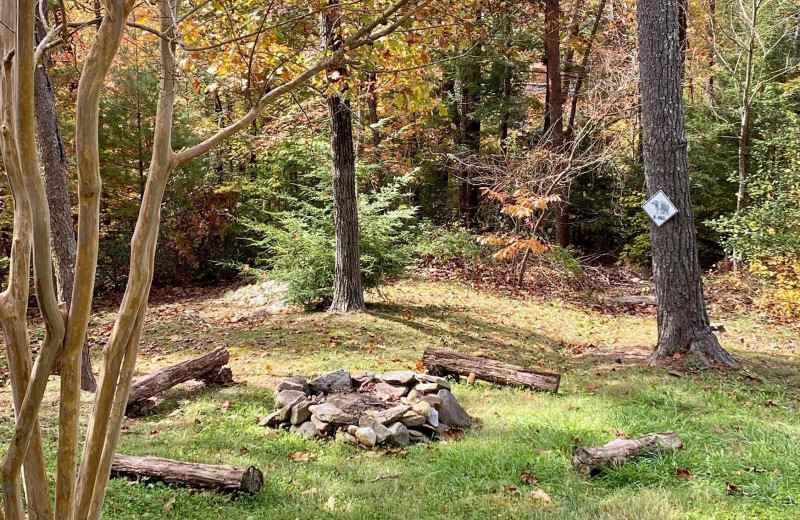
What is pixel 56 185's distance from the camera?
18.8 feet

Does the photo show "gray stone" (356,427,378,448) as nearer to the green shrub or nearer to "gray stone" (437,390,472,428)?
"gray stone" (437,390,472,428)

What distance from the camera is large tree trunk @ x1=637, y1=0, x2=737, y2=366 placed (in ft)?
21.1

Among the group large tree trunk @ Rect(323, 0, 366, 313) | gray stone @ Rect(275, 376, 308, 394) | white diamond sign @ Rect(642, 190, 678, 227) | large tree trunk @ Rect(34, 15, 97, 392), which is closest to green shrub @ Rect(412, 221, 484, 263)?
large tree trunk @ Rect(323, 0, 366, 313)

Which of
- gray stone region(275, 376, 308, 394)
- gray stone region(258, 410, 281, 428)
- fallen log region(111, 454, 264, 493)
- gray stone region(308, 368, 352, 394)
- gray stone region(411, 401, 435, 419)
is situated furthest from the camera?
gray stone region(308, 368, 352, 394)

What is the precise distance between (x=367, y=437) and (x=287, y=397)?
103cm

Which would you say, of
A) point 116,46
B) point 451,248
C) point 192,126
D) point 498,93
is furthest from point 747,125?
point 116,46

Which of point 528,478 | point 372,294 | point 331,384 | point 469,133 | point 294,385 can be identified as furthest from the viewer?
point 469,133

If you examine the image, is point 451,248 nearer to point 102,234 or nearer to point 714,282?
point 714,282

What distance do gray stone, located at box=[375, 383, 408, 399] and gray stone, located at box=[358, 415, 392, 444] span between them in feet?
1.93

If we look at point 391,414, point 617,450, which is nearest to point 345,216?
point 391,414

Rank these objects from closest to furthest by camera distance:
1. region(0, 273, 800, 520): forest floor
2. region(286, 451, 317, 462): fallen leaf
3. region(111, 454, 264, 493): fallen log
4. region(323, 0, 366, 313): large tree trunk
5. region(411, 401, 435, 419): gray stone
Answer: region(0, 273, 800, 520): forest floor
region(111, 454, 264, 493): fallen log
region(286, 451, 317, 462): fallen leaf
region(411, 401, 435, 419): gray stone
region(323, 0, 366, 313): large tree trunk

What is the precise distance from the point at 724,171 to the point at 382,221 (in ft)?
34.2

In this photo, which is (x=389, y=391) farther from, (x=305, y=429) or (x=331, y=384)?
(x=305, y=429)

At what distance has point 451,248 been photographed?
1427 centimetres
